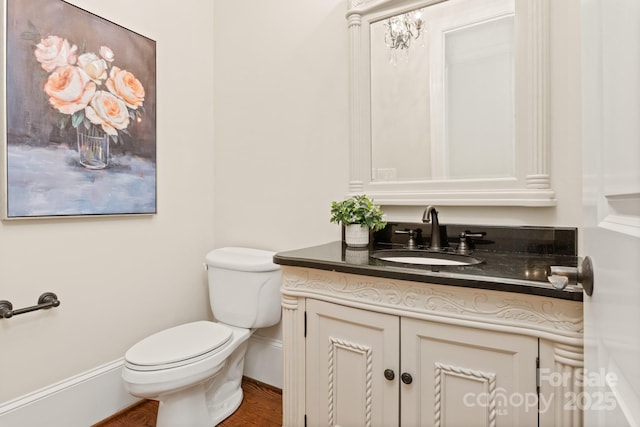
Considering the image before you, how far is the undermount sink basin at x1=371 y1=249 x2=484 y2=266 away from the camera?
130 cm

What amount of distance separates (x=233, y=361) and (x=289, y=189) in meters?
0.97

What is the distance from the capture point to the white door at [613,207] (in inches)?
14.9

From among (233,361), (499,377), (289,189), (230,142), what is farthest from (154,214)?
(499,377)

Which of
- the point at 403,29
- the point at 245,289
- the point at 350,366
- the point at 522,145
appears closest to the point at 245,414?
the point at 245,289

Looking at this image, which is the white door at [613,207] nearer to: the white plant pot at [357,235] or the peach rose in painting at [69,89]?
the white plant pot at [357,235]

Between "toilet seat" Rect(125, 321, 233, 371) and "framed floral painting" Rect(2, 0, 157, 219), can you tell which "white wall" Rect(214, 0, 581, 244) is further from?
"toilet seat" Rect(125, 321, 233, 371)

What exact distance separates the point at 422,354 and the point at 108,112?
5.71ft

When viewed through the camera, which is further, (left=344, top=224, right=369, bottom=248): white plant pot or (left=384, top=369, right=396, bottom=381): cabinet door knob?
(left=344, top=224, right=369, bottom=248): white plant pot

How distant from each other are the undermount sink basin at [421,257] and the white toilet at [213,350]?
62cm

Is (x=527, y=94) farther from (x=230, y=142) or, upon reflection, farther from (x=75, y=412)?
(x=75, y=412)

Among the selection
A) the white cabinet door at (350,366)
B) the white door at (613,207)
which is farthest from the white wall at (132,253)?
the white door at (613,207)

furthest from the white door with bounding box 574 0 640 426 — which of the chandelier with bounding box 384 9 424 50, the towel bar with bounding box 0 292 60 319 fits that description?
the towel bar with bounding box 0 292 60 319

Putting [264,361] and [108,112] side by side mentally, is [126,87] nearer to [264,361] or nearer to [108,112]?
[108,112]

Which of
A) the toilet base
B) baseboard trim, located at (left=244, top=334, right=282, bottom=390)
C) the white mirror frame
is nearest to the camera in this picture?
the white mirror frame
